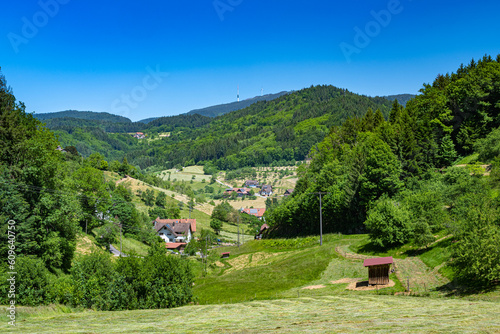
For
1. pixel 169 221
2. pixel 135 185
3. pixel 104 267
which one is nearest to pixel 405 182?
pixel 104 267

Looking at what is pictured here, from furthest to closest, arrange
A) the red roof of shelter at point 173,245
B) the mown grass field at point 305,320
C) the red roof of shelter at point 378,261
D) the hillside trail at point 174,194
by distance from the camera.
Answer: the hillside trail at point 174,194 → the red roof of shelter at point 173,245 → the red roof of shelter at point 378,261 → the mown grass field at point 305,320

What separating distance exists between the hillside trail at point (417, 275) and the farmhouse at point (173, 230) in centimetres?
8588

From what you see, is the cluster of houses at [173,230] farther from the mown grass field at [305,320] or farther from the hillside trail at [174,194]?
the mown grass field at [305,320]

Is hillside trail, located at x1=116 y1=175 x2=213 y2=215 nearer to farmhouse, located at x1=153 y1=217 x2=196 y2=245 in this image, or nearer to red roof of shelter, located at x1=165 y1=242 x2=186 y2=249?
farmhouse, located at x1=153 y1=217 x2=196 y2=245

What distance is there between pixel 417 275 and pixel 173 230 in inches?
3741

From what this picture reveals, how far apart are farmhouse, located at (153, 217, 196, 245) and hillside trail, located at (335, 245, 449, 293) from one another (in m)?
85.9

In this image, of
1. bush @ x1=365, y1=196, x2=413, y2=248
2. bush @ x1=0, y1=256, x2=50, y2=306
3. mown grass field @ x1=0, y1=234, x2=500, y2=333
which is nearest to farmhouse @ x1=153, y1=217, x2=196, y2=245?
mown grass field @ x1=0, y1=234, x2=500, y2=333

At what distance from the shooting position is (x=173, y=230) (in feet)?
408

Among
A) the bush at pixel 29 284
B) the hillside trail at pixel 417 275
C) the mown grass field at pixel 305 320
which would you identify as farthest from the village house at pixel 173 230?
the mown grass field at pixel 305 320

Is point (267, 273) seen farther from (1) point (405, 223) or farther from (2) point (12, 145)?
(2) point (12, 145)

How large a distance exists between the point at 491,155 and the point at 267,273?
39856 millimetres

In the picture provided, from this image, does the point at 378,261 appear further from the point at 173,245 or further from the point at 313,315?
the point at 173,245

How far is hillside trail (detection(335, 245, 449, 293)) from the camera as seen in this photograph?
3534 centimetres

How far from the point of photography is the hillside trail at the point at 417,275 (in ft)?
116
